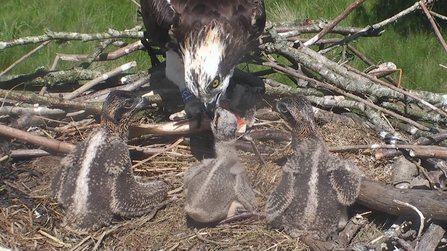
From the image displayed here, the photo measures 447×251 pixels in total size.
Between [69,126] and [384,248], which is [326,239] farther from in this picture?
[69,126]

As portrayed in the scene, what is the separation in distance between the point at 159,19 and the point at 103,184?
5.09 ft

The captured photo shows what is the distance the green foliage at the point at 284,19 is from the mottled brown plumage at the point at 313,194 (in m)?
2.77

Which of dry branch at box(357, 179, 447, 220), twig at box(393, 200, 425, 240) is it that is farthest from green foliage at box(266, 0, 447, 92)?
twig at box(393, 200, 425, 240)

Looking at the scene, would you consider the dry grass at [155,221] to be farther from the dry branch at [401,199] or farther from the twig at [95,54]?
the twig at [95,54]

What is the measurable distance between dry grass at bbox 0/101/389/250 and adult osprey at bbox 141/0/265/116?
512 millimetres

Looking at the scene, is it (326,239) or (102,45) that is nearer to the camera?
(326,239)

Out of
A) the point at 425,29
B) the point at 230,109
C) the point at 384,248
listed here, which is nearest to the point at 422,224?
the point at 384,248

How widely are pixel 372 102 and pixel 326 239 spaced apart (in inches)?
54.5

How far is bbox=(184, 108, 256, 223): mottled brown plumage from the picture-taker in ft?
15.2

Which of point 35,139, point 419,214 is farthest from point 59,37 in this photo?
point 419,214

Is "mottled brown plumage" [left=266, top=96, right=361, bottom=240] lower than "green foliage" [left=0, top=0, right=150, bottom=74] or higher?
lower

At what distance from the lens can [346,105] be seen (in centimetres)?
564

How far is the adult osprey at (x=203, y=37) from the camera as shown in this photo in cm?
536

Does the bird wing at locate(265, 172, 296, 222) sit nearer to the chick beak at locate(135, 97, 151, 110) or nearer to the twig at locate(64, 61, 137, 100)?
the chick beak at locate(135, 97, 151, 110)
